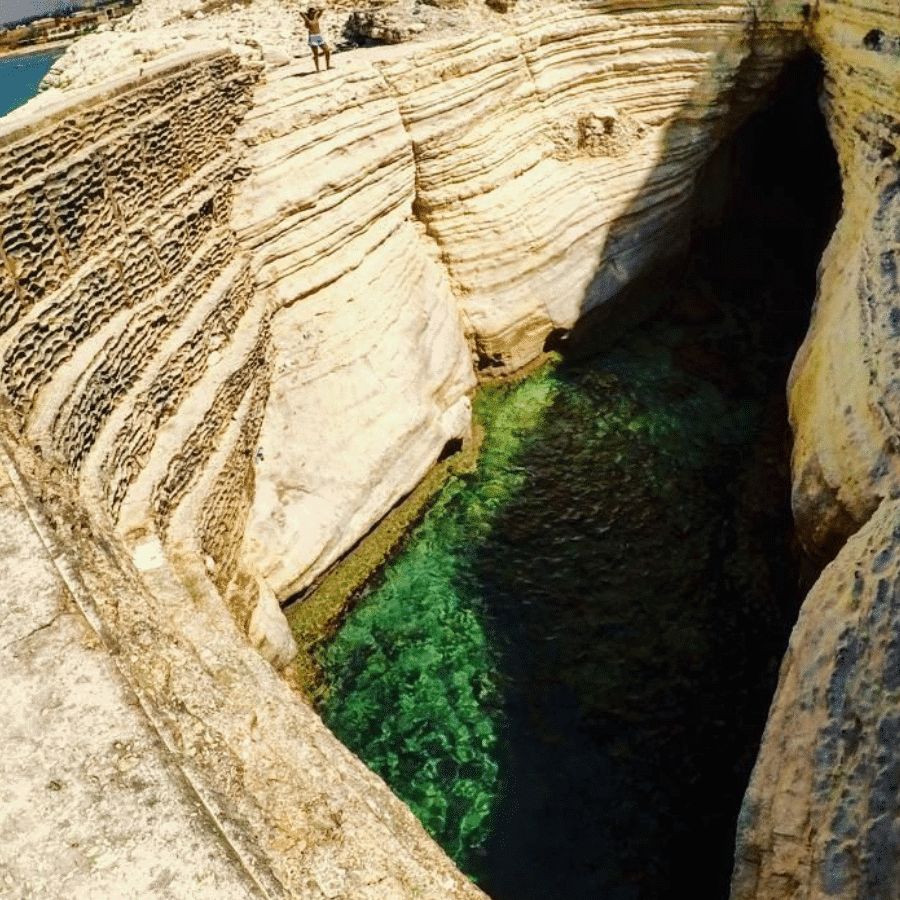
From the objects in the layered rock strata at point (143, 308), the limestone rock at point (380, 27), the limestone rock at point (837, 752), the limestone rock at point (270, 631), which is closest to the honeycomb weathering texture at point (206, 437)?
the layered rock strata at point (143, 308)

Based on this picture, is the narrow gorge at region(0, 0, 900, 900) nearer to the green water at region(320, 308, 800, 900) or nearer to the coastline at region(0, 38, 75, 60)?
the green water at region(320, 308, 800, 900)

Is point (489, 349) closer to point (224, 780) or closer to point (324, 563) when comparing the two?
point (324, 563)

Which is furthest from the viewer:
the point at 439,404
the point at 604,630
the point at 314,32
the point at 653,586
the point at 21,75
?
the point at 21,75

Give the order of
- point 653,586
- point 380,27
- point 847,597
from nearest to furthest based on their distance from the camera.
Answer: point 847,597
point 653,586
point 380,27

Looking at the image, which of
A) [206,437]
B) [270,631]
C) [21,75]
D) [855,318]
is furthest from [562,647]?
[21,75]

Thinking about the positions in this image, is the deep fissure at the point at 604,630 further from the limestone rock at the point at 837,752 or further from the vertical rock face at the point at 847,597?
the limestone rock at the point at 837,752

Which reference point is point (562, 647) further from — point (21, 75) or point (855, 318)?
point (21, 75)

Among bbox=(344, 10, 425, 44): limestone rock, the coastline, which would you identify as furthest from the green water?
the coastline
